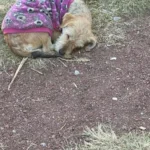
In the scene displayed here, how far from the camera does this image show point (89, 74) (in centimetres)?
432

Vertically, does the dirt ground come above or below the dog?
below

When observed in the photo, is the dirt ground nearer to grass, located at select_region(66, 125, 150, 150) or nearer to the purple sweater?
grass, located at select_region(66, 125, 150, 150)

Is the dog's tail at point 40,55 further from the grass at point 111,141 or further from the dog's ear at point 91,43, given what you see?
the grass at point 111,141

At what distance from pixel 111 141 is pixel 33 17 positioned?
1.70 m

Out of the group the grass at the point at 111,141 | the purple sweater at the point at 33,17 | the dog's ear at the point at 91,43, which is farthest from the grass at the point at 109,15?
the grass at the point at 111,141

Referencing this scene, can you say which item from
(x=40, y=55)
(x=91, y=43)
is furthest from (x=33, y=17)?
(x=91, y=43)

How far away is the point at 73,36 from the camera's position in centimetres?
465

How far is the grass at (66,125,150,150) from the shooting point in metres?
3.41

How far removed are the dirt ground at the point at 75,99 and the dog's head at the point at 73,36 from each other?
0.12 metres

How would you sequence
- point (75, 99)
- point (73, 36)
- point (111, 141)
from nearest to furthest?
1. point (111, 141)
2. point (75, 99)
3. point (73, 36)

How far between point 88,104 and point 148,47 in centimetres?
118

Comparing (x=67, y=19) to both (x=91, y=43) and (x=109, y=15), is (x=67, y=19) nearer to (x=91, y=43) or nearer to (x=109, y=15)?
(x=91, y=43)

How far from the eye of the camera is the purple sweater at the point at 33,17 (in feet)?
14.6

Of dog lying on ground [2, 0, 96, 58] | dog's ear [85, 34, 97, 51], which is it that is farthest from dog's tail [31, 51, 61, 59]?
dog's ear [85, 34, 97, 51]
